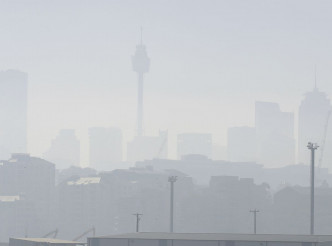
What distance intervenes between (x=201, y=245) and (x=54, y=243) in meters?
34.7

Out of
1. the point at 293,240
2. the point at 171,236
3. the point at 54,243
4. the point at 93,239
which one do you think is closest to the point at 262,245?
the point at 293,240

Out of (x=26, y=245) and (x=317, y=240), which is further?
(x=26, y=245)

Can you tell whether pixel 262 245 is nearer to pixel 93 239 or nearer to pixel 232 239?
pixel 232 239

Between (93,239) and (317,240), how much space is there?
88.9 ft

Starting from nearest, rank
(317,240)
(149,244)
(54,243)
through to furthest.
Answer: (317,240), (149,244), (54,243)

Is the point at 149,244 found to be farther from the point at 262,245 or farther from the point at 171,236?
the point at 262,245

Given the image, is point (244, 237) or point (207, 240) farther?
point (244, 237)

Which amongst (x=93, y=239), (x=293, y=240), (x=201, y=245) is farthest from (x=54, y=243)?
(x=293, y=240)

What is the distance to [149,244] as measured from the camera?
11381 centimetres

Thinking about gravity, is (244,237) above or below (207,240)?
above

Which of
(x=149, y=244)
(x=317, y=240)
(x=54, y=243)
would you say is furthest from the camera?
(x=54, y=243)

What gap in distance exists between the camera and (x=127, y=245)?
378 ft

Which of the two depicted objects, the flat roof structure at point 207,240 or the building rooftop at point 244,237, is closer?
the flat roof structure at point 207,240

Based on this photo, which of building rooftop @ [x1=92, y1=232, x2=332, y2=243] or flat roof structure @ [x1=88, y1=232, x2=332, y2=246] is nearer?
flat roof structure @ [x1=88, y1=232, x2=332, y2=246]
